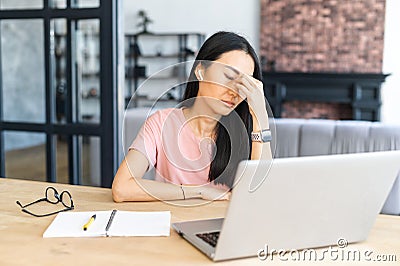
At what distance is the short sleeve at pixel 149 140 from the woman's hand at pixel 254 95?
0.34m

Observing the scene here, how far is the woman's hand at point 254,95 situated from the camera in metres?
1.49

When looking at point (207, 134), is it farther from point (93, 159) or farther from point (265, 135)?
point (93, 159)

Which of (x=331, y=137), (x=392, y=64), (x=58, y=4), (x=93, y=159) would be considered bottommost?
(x=93, y=159)

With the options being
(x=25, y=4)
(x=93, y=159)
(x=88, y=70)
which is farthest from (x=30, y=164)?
(x=25, y=4)

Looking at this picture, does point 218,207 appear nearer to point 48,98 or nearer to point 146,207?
point 146,207

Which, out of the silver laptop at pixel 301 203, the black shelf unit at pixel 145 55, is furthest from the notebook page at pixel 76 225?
the black shelf unit at pixel 145 55

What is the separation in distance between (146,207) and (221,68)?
0.47 m

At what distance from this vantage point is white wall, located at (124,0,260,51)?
22.5 feet

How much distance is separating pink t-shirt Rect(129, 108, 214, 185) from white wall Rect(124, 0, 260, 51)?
5.13 meters

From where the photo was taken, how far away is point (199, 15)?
23.4 ft

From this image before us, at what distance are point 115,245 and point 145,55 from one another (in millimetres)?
6532

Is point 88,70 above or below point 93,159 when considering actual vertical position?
above

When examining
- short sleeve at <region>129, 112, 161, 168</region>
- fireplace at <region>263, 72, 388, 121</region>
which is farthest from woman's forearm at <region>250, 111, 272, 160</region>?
fireplace at <region>263, 72, 388, 121</region>

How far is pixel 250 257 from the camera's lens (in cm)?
105
